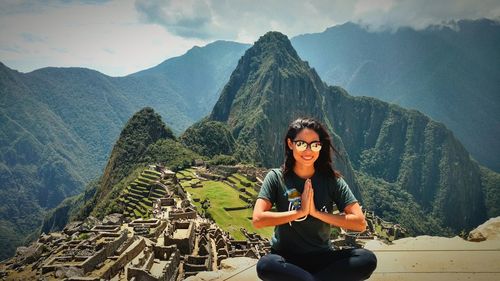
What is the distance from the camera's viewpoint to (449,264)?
5316 millimetres

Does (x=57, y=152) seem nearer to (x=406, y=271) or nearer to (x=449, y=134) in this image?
(x=449, y=134)

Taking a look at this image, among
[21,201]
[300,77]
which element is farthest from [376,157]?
[21,201]

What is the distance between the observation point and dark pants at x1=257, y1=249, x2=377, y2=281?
400 cm

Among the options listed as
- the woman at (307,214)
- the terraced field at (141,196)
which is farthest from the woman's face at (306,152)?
the terraced field at (141,196)

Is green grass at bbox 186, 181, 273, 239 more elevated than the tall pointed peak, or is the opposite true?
the tall pointed peak

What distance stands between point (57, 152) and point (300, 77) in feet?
377

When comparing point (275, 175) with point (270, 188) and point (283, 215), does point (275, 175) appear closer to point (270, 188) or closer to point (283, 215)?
point (270, 188)

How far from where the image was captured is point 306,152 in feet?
14.4

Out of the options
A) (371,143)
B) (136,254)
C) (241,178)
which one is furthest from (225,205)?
(371,143)

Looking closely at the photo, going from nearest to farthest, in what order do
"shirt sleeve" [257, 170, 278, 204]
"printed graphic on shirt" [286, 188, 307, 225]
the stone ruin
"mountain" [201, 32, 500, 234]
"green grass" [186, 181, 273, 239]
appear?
1. "printed graphic on shirt" [286, 188, 307, 225]
2. "shirt sleeve" [257, 170, 278, 204]
3. the stone ruin
4. "green grass" [186, 181, 273, 239]
5. "mountain" [201, 32, 500, 234]

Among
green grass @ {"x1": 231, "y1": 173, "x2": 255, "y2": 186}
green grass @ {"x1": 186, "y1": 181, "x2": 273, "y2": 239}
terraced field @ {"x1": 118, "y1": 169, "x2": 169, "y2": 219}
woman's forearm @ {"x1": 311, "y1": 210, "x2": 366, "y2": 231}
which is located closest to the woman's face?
woman's forearm @ {"x1": 311, "y1": 210, "x2": 366, "y2": 231}

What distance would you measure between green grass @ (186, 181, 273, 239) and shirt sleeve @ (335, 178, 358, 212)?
2749 cm

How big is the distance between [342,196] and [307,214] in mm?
566

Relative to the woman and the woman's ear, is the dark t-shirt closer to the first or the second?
the woman
